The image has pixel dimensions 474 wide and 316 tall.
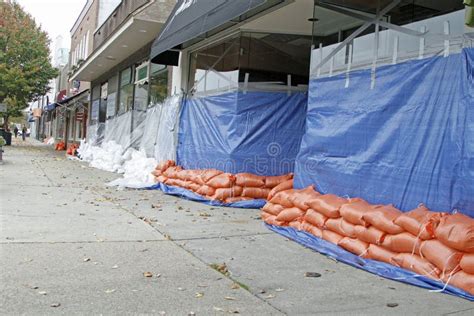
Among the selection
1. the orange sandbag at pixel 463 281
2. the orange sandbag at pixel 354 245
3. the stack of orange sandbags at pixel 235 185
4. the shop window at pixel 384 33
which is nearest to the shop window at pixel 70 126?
the stack of orange sandbags at pixel 235 185

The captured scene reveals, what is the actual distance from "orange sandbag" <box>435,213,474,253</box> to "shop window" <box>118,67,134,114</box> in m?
14.9

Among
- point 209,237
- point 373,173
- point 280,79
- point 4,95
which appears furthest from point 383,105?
point 4,95

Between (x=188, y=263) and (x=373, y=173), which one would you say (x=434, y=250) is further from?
(x=188, y=263)

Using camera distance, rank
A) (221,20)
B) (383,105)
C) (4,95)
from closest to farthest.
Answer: (383,105) → (221,20) → (4,95)

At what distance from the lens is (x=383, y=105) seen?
18.2 feet

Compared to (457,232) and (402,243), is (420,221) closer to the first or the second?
(402,243)

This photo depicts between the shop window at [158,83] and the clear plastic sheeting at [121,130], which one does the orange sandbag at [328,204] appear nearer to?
the shop window at [158,83]

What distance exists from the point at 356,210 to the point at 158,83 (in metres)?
10.6

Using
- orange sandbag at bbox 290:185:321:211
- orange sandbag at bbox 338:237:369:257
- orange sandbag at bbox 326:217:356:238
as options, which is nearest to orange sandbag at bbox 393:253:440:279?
orange sandbag at bbox 338:237:369:257

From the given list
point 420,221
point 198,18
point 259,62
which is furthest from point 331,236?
point 198,18

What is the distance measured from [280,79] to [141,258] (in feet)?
17.4

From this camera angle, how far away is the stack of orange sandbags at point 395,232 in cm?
412

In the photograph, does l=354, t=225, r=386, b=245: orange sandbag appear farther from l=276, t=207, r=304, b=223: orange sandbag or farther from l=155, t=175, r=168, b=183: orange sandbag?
l=155, t=175, r=168, b=183: orange sandbag

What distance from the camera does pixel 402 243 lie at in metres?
4.64
